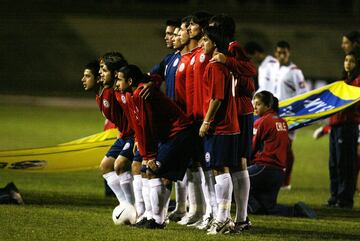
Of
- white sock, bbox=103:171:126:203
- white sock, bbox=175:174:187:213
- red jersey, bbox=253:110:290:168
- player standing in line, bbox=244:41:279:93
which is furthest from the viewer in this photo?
player standing in line, bbox=244:41:279:93

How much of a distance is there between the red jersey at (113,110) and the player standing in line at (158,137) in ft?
2.18

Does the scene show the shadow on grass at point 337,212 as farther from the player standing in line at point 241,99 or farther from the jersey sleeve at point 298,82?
the jersey sleeve at point 298,82

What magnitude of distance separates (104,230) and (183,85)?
175cm

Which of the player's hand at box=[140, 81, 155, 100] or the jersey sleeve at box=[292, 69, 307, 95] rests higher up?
the player's hand at box=[140, 81, 155, 100]

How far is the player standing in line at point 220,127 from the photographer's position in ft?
27.6

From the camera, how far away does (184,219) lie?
31.1 ft

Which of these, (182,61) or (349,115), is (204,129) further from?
(349,115)

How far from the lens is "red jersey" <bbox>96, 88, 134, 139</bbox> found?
370 inches

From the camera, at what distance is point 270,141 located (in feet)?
35.2

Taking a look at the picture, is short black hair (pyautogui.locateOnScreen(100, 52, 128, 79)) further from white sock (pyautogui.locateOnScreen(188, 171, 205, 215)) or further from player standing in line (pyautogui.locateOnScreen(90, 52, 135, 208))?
white sock (pyautogui.locateOnScreen(188, 171, 205, 215))

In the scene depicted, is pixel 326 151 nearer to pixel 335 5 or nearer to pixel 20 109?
pixel 20 109

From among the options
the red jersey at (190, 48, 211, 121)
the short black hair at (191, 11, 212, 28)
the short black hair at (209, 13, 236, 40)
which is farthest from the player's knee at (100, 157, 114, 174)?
the short black hair at (209, 13, 236, 40)

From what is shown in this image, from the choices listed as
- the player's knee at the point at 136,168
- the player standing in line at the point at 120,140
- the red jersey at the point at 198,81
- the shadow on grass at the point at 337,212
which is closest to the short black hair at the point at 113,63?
the player standing in line at the point at 120,140

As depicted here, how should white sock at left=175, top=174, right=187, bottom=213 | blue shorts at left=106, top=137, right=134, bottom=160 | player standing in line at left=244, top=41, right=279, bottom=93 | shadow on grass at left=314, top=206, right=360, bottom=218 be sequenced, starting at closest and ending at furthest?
blue shorts at left=106, top=137, right=134, bottom=160, white sock at left=175, top=174, right=187, bottom=213, shadow on grass at left=314, top=206, right=360, bottom=218, player standing in line at left=244, top=41, right=279, bottom=93
